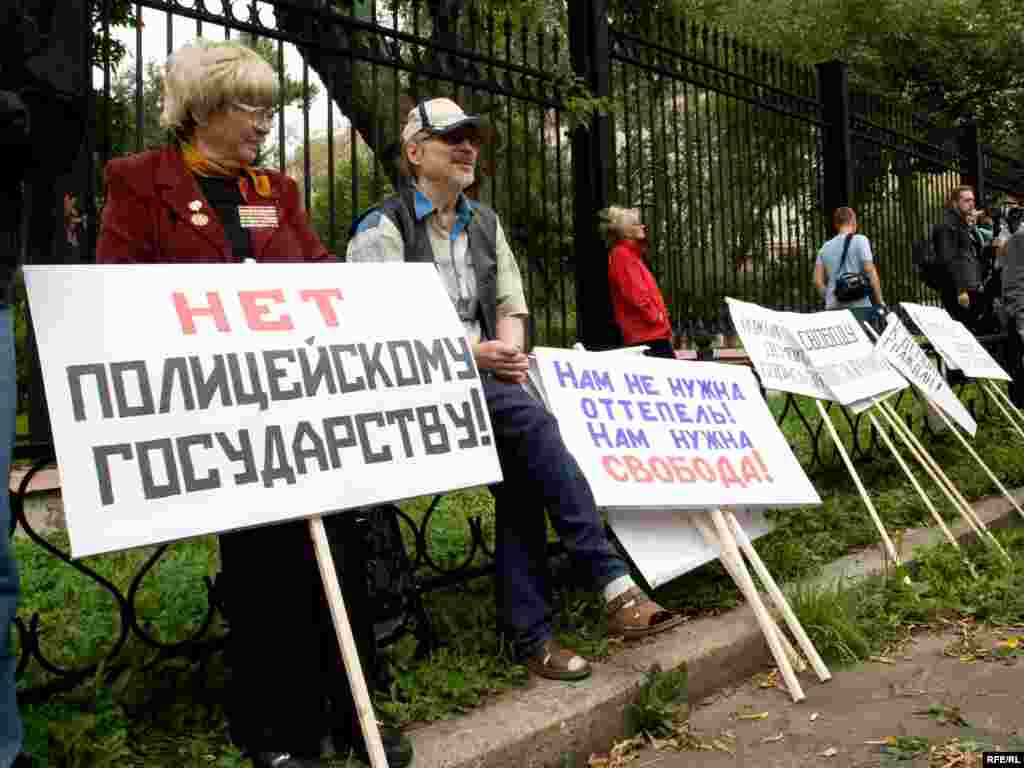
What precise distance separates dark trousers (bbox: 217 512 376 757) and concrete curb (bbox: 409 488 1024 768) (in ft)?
0.93

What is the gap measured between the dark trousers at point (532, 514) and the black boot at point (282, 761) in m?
0.88

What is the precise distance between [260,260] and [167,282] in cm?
38

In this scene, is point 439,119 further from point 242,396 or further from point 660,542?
point 660,542

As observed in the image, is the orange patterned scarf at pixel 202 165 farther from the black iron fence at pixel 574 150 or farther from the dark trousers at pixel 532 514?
the dark trousers at pixel 532 514

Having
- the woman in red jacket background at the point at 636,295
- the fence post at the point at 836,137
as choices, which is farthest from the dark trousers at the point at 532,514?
the fence post at the point at 836,137

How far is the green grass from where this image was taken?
2.71 metres

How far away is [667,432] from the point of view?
12.3 feet

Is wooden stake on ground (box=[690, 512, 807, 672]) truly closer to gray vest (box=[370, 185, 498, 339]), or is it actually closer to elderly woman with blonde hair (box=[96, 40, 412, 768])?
gray vest (box=[370, 185, 498, 339])

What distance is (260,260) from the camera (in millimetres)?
2887

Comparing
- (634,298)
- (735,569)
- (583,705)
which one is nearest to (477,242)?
(735,569)

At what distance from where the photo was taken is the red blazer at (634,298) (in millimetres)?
6238

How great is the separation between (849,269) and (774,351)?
13.3 feet

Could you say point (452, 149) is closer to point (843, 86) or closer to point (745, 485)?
point (745, 485)

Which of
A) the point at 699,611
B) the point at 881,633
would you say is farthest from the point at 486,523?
the point at 881,633
